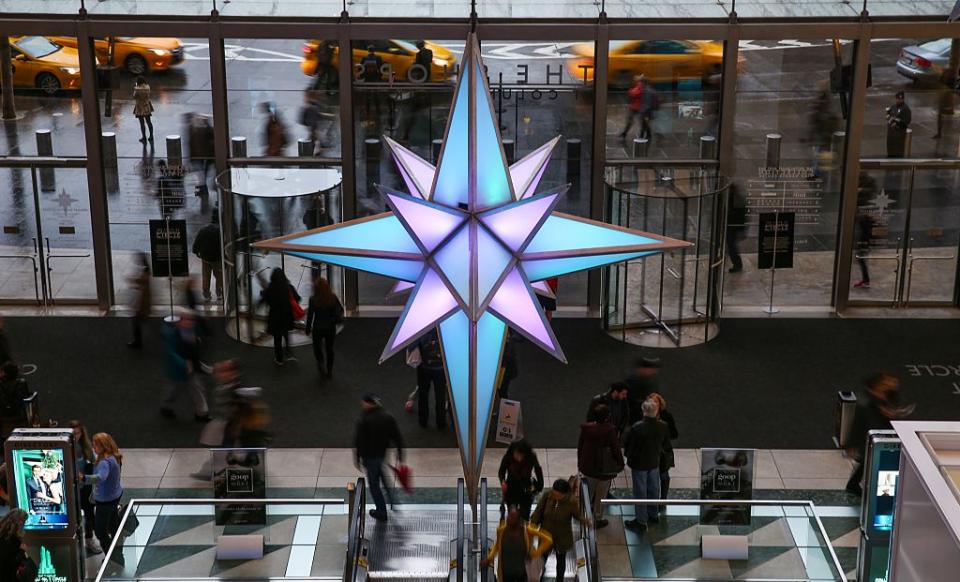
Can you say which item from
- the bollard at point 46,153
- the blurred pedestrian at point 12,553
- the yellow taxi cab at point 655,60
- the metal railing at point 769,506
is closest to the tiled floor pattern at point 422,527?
the metal railing at point 769,506

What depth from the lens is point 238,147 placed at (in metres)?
20.4

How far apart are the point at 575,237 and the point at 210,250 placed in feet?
38.6

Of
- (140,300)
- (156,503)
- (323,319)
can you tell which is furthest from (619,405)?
(140,300)

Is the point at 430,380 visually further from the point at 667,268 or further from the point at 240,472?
the point at 667,268

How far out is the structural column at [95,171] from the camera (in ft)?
65.4

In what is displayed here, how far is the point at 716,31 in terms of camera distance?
779 inches

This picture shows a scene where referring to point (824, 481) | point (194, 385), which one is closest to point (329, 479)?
point (194, 385)

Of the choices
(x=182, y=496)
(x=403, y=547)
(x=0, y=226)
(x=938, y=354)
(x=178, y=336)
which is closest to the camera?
(x=403, y=547)

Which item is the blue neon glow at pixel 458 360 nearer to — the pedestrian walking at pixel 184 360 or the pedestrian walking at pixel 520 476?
the pedestrian walking at pixel 520 476

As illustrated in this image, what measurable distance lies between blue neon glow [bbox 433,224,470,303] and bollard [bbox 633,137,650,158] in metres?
11.6

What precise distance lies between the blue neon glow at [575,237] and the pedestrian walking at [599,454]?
5.24m

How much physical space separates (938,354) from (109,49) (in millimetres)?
12537

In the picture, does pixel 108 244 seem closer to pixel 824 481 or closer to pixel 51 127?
pixel 51 127

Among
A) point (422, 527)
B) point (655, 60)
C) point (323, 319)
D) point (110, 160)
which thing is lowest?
point (422, 527)
